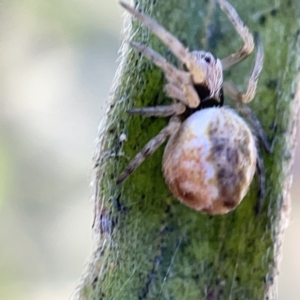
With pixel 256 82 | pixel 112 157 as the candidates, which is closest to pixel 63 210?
pixel 112 157

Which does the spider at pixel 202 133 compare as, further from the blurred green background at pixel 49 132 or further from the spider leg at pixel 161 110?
the blurred green background at pixel 49 132

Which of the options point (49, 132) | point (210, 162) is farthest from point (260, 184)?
point (49, 132)

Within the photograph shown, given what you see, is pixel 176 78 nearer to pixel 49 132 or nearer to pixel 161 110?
pixel 161 110

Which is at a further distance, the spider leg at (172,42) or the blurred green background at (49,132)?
the blurred green background at (49,132)

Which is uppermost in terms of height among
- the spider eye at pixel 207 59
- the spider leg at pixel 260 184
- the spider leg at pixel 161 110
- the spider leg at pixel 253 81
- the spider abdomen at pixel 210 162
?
the spider eye at pixel 207 59

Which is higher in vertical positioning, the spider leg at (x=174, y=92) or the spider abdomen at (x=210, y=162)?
the spider leg at (x=174, y=92)

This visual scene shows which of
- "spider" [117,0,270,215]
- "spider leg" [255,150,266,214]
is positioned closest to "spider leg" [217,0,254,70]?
"spider" [117,0,270,215]

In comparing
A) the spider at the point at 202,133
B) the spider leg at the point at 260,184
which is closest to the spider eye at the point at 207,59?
the spider at the point at 202,133
